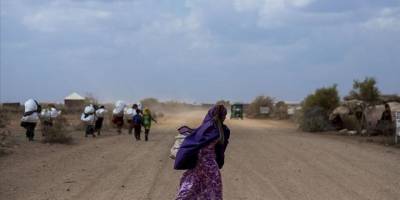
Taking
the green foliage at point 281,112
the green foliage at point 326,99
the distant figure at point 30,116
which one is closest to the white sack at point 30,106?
the distant figure at point 30,116

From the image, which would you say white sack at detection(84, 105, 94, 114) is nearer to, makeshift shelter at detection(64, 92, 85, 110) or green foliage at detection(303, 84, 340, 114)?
green foliage at detection(303, 84, 340, 114)

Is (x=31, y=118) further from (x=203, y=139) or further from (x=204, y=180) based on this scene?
(x=203, y=139)

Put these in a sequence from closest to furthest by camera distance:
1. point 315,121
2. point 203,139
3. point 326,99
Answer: point 203,139, point 315,121, point 326,99

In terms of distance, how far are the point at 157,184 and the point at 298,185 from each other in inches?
114

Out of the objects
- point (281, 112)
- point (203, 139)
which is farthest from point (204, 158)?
point (281, 112)

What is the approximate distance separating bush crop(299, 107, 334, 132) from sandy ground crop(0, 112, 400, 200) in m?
12.8

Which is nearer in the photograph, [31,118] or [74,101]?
[31,118]

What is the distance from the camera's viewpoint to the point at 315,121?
39156 millimetres

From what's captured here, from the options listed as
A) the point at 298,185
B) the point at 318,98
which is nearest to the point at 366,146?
the point at 298,185

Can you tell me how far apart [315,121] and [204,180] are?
30433 mm

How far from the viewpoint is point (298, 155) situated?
21750mm

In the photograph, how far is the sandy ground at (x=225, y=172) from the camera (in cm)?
1366

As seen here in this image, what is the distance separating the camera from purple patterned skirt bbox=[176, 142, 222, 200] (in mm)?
9314

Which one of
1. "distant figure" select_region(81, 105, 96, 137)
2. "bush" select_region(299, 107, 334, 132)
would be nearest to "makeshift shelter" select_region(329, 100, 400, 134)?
"bush" select_region(299, 107, 334, 132)
